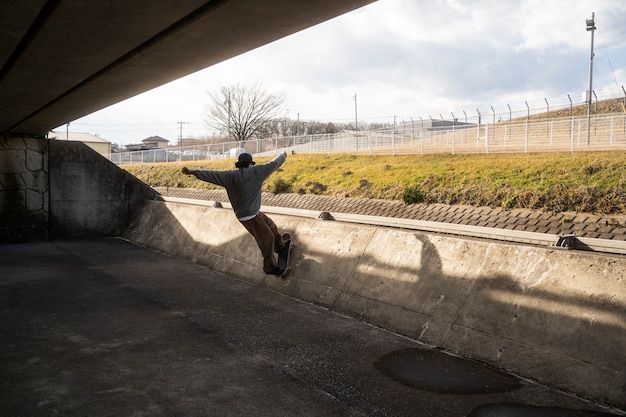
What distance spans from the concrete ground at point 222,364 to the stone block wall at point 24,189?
7552 millimetres

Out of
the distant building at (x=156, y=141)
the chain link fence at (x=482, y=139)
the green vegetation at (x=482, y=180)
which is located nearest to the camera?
the green vegetation at (x=482, y=180)

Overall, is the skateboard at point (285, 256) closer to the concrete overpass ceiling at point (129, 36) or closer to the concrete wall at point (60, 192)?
the concrete overpass ceiling at point (129, 36)

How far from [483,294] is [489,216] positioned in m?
13.2

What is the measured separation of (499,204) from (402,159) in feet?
37.9

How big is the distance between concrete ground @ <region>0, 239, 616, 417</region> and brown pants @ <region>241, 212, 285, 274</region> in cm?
53

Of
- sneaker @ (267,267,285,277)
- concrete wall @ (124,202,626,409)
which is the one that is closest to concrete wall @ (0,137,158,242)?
concrete wall @ (124,202,626,409)

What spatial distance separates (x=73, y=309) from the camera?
657 centimetres

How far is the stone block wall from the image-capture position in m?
14.0

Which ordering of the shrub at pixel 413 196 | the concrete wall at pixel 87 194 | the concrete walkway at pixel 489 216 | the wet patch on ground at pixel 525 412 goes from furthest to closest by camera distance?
the shrub at pixel 413 196 → the concrete wall at pixel 87 194 → the concrete walkway at pixel 489 216 → the wet patch on ground at pixel 525 412

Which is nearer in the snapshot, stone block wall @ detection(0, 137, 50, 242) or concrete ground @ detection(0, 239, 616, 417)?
concrete ground @ detection(0, 239, 616, 417)

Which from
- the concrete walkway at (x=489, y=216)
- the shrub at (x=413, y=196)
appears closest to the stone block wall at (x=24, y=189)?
the concrete walkway at (x=489, y=216)

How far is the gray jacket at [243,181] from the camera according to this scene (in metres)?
6.81

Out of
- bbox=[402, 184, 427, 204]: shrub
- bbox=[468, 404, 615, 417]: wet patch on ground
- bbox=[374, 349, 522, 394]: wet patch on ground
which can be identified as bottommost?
bbox=[374, 349, 522, 394]: wet patch on ground

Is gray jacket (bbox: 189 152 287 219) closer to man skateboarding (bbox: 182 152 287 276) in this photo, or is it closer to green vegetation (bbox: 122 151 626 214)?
man skateboarding (bbox: 182 152 287 276)
